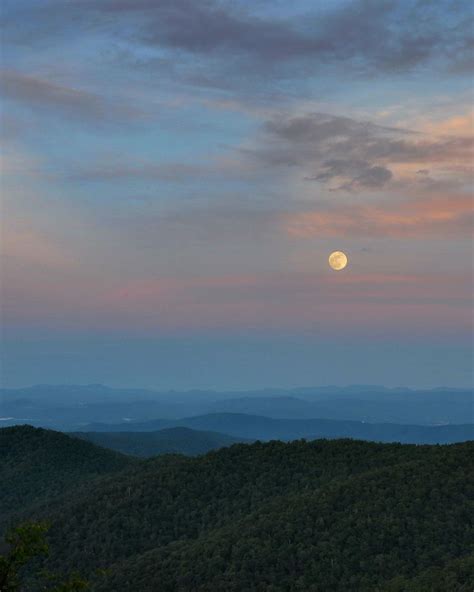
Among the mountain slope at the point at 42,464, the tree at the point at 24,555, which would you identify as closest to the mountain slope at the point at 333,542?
the tree at the point at 24,555

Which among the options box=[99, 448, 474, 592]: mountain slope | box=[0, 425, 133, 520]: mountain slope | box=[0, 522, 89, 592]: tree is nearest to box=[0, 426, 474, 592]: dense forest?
box=[99, 448, 474, 592]: mountain slope

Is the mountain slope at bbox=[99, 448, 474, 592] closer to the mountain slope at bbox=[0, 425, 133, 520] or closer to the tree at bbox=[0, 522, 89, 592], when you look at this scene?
the tree at bbox=[0, 522, 89, 592]

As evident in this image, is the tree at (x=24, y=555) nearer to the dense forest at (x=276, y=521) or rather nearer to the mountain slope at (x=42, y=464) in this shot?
the dense forest at (x=276, y=521)

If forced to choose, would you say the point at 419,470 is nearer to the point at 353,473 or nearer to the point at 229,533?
the point at 353,473

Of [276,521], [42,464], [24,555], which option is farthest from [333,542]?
[42,464]

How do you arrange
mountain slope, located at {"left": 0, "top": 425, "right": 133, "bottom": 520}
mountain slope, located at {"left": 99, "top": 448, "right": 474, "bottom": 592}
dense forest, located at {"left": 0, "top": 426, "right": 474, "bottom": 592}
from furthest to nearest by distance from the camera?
mountain slope, located at {"left": 0, "top": 425, "right": 133, "bottom": 520} < dense forest, located at {"left": 0, "top": 426, "right": 474, "bottom": 592} < mountain slope, located at {"left": 99, "top": 448, "right": 474, "bottom": 592}

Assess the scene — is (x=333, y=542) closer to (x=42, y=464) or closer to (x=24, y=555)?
(x=24, y=555)
